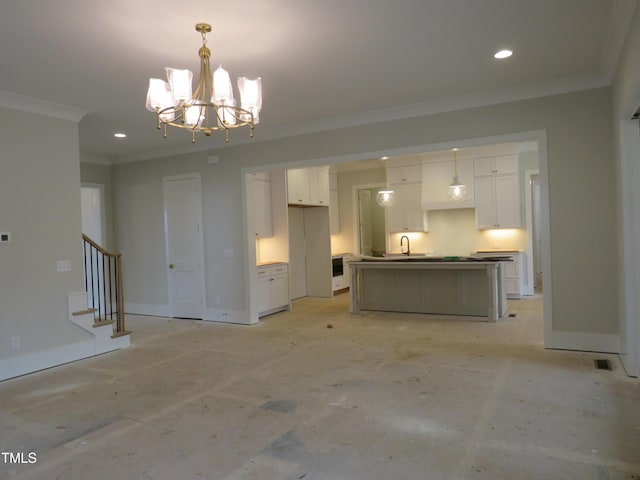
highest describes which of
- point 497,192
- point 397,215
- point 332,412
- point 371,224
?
point 497,192

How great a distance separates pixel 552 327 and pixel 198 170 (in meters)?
5.41

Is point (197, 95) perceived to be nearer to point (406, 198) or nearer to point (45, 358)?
point (45, 358)

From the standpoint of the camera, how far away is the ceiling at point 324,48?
3.02 m

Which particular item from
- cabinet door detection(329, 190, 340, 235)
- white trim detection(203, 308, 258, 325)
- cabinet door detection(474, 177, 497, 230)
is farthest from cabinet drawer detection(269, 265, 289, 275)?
cabinet door detection(474, 177, 497, 230)

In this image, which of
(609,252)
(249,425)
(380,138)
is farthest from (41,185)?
(609,252)

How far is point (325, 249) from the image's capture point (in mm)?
9156

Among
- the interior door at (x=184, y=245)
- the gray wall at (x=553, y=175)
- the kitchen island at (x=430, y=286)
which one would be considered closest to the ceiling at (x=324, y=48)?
the gray wall at (x=553, y=175)

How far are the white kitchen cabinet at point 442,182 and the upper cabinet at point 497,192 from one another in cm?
14

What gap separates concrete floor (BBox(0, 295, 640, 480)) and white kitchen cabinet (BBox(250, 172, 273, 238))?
99.6 inches

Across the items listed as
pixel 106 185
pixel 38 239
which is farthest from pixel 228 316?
pixel 106 185

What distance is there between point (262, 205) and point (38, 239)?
11.6ft

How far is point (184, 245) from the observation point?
7266mm

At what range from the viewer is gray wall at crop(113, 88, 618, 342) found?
4520 millimetres

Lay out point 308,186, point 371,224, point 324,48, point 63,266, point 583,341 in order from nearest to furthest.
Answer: point 324,48 < point 583,341 < point 63,266 < point 308,186 < point 371,224
